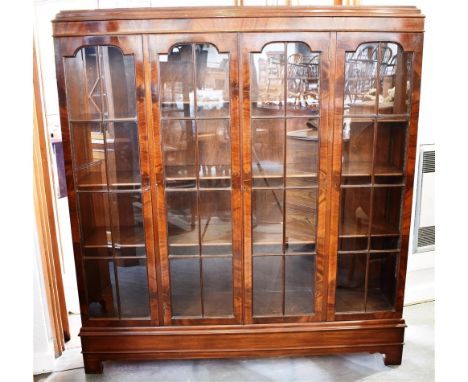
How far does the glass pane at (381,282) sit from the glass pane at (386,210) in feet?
0.48

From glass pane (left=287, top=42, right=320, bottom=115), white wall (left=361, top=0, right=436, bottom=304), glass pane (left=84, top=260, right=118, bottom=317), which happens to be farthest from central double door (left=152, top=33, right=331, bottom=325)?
white wall (left=361, top=0, right=436, bottom=304)

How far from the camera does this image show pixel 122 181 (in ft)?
6.89

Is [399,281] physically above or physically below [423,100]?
below

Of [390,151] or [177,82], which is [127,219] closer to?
[177,82]

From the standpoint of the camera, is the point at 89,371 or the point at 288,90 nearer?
the point at 288,90

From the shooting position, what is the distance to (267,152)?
207 centimetres

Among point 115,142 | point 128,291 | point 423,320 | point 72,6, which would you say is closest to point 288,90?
point 115,142

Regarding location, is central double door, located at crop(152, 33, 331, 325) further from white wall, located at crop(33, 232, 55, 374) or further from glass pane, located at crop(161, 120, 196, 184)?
white wall, located at crop(33, 232, 55, 374)

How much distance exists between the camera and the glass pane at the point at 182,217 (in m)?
2.10

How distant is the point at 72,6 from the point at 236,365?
2474mm

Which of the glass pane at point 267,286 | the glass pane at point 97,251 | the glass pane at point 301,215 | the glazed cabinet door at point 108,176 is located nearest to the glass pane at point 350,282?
the glass pane at point 301,215

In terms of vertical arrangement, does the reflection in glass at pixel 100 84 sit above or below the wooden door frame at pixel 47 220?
above

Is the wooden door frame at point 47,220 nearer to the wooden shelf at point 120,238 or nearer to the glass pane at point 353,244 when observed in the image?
the wooden shelf at point 120,238

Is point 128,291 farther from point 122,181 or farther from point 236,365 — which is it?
point 236,365
